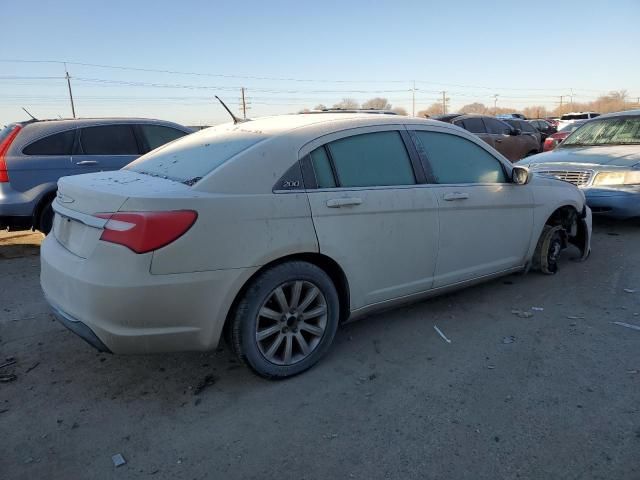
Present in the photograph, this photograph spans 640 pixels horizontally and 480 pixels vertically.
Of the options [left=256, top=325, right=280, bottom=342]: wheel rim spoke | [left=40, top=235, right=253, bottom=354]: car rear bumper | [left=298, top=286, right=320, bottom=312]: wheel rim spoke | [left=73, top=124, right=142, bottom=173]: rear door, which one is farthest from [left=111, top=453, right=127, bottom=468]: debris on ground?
[left=73, top=124, right=142, bottom=173]: rear door

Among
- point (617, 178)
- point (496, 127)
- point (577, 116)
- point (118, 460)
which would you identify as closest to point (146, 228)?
point (118, 460)

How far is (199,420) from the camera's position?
2.71 metres

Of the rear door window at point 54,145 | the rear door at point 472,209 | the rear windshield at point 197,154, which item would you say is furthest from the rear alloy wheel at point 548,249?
the rear door window at point 54,145

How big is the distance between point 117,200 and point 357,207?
4.79ft

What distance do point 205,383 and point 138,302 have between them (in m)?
0.80

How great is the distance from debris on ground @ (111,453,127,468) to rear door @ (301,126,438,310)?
156 centimetres

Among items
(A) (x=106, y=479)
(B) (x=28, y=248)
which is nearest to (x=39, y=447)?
(A) (x=106, y=479)

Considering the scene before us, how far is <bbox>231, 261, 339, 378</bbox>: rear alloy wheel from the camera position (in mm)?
2879

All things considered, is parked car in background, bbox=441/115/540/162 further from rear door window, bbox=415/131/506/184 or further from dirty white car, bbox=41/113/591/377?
dirty white car, bbox=41/113/591/377

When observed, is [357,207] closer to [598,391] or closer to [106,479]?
[598,391]

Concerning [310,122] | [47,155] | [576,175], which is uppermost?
[310,122]

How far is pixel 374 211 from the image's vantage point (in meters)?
3.32

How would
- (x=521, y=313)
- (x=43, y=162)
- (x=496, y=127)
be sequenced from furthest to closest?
1. (x=496, y=127)
2. (x=43, y=162)
3. (x=521, y=313)

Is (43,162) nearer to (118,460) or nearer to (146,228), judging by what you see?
(146,228)
